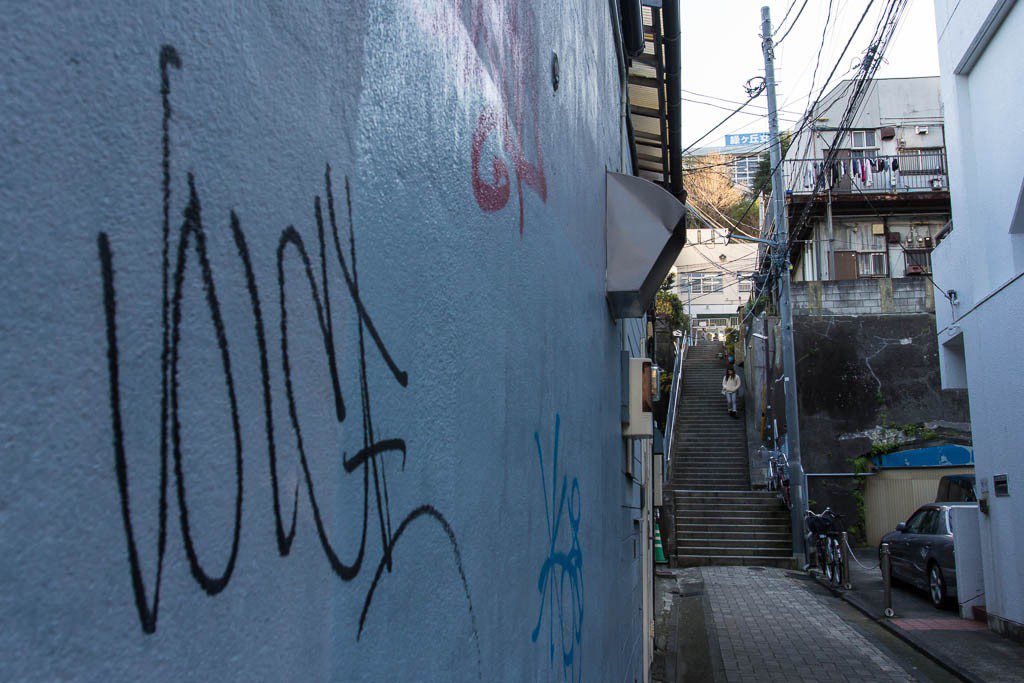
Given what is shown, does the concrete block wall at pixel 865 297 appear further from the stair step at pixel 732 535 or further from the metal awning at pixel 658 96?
the metal awning at pixel 658 96

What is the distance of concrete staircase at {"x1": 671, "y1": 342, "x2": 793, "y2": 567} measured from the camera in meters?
19.0

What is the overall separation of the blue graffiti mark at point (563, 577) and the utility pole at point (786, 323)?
49.8 feet

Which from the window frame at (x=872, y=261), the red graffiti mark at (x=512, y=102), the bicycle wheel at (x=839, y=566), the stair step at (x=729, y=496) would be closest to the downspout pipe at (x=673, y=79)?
Result: the red graffiti mark at (x=512, y=102)

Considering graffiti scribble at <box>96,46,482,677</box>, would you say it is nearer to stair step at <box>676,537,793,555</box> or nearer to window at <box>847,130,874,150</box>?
stair step at <box>676,537,793,555</box>

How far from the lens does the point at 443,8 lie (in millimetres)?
1896

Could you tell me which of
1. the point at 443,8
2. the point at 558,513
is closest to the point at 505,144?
the point at 443,8

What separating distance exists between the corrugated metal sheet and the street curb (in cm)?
599

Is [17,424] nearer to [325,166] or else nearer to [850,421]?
[325,166]

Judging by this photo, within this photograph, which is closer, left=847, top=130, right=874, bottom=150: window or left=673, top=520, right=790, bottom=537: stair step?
left=673, top=520, right=790, bottom=537: stair step

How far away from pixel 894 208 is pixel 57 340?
30.0 m

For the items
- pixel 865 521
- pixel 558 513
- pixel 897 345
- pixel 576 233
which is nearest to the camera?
pixel 558 513

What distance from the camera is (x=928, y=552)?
524 inches

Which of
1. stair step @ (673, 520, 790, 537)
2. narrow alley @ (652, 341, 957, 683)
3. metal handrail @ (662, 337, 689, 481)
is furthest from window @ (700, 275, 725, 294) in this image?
stair step @ (673, 520, 790, 537)

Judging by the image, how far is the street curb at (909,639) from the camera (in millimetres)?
8508
